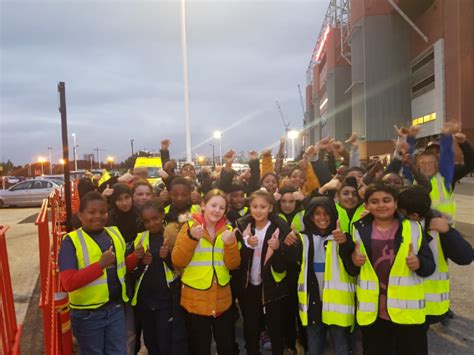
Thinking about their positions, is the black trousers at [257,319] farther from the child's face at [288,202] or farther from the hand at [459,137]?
the hand at [459,137]

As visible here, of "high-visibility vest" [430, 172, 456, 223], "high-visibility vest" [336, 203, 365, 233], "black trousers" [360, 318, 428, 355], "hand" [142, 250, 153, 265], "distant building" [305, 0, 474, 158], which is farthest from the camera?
"distant building" [305, 0, 474, 158]

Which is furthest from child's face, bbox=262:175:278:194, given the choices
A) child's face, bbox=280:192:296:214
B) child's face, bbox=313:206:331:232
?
child's face, bbox=313:206:331:232

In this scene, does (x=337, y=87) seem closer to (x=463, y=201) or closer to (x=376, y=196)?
(x=463, y=201)

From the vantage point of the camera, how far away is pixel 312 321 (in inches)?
134

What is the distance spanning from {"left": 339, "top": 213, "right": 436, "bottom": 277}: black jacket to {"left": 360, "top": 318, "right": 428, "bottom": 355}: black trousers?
0.40 m

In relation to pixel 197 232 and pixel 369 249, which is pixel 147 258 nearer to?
pixel 197 232

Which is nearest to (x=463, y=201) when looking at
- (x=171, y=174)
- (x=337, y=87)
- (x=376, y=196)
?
(x=171, y=174)

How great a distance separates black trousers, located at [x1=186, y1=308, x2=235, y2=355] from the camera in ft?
10.9

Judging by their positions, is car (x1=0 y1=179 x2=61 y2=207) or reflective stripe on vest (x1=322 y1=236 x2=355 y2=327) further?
car (x1=0 y1=179 x2=61 y2=207)

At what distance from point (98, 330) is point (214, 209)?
1.28m

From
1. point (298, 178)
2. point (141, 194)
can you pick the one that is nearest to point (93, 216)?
point (141, 194)

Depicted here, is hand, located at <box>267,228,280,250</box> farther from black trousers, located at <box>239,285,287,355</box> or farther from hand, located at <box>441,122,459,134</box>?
hand, located at <box>441,122,459,134</box>

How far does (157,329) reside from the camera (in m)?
3.46

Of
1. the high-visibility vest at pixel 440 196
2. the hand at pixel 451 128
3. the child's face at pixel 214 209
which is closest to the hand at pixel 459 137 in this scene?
the hand at pixel 451 128
